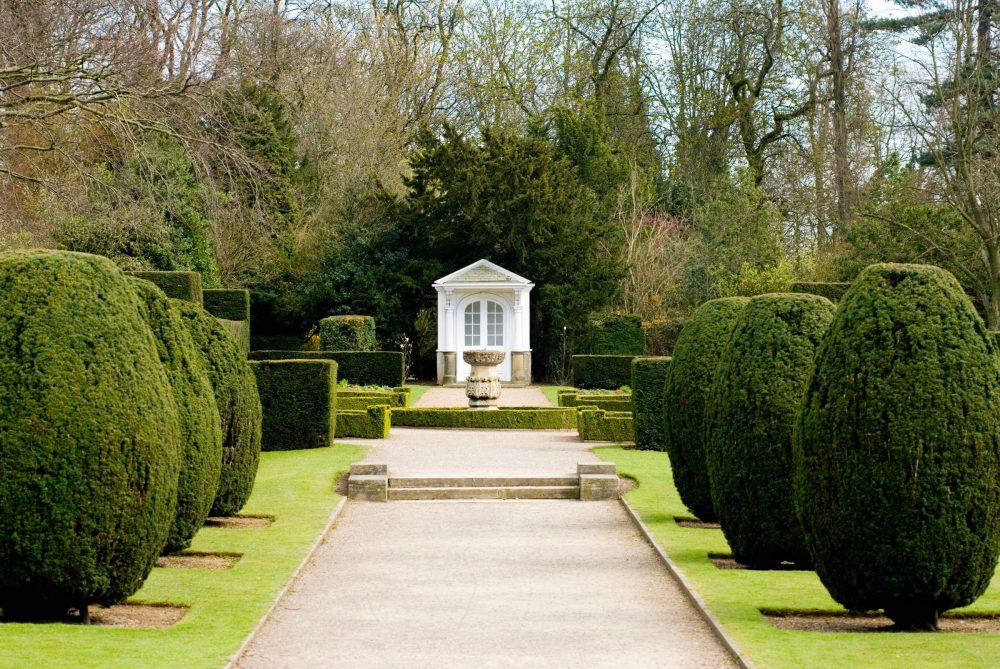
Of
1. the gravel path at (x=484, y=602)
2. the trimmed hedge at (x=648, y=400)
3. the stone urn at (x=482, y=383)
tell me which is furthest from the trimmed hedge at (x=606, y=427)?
the gravel path at (x=484, y=602)

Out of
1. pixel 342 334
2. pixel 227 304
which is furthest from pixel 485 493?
pixel 342 334

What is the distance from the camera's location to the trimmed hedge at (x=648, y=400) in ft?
71.4

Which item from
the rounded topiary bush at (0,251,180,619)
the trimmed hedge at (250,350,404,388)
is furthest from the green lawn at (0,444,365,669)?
the trimmed hedge at (250,350,404,388)

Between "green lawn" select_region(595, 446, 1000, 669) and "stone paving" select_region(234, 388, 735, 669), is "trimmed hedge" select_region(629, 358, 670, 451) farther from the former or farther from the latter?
"green lawn" select_region(595, 446, 1000, 669)

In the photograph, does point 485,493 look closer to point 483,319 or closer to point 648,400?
A: point 648,400

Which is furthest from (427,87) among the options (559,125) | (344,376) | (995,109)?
(995,109)

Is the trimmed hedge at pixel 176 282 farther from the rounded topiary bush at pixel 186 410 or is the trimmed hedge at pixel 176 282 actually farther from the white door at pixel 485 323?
the rounded topiary bush at pixel 186 410

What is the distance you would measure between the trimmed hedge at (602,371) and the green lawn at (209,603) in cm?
1869

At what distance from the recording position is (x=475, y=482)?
1806cm

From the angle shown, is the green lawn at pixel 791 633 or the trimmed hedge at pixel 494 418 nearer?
the green lawn at pixel 791 633

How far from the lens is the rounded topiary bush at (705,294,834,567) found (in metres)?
11.3

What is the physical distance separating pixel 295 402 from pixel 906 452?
15.1 meters

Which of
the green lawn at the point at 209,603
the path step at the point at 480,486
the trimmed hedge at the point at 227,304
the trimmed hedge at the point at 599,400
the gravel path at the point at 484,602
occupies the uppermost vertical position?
the trimmed hedge at the point at 227,304

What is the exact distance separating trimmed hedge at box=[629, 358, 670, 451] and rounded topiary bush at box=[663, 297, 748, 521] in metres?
7.34
